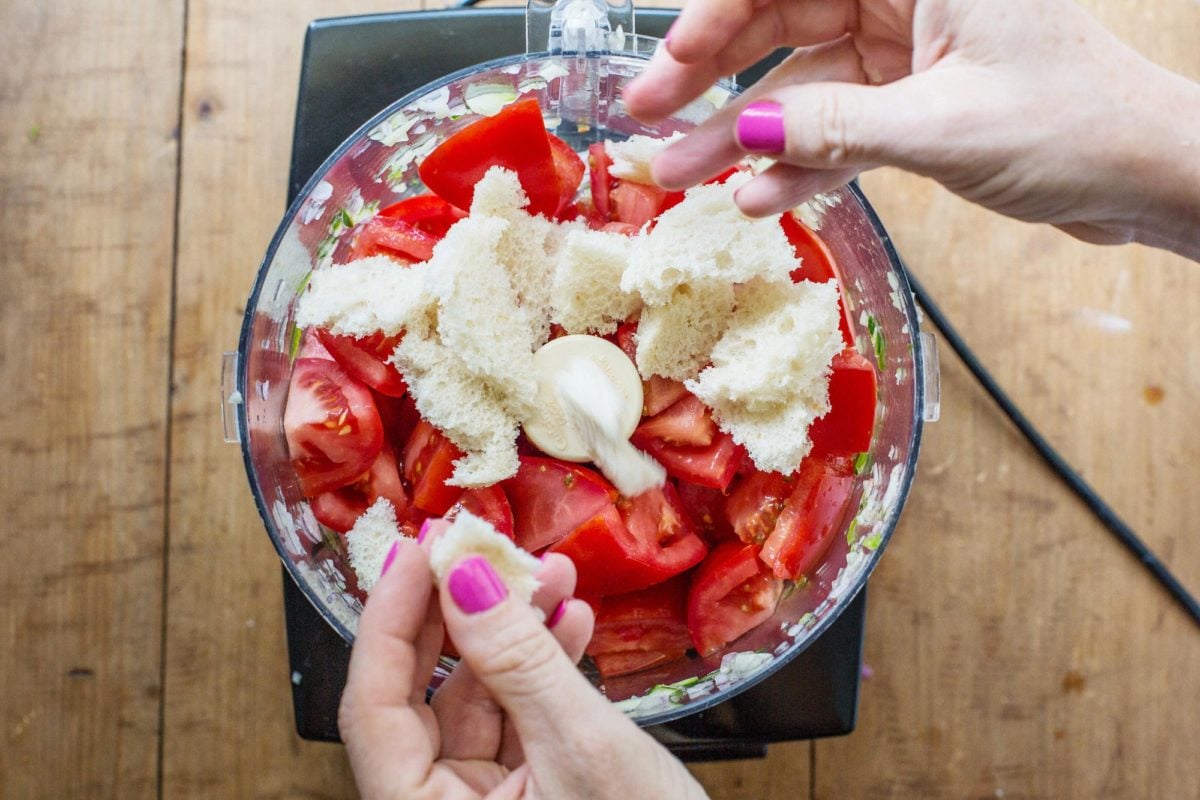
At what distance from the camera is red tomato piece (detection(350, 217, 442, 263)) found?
888mm

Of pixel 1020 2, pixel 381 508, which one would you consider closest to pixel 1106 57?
pixel 1020 2

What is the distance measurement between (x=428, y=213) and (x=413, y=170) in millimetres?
69

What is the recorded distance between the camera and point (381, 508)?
0.86m

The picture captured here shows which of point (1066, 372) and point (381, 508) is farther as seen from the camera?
point (1066, 372)

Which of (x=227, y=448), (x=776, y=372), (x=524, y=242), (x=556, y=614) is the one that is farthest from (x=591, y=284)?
(x=227, y=448)

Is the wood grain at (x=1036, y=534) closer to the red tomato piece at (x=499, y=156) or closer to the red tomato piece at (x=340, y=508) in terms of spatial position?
the red tomato piece at (x=499, y=156)

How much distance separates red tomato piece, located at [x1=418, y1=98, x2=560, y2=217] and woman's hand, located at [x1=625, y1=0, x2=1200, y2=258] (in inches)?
4.1

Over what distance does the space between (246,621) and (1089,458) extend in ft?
3.50

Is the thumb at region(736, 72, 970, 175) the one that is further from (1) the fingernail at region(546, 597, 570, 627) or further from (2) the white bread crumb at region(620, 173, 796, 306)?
(1) the fingernail at region(546, 597, 570, 627)

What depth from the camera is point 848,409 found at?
87cm

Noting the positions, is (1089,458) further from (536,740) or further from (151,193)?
(151,193)

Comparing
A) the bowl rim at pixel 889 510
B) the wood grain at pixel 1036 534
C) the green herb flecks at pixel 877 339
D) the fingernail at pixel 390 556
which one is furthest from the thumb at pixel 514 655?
the wood grain at pixel 1036 534

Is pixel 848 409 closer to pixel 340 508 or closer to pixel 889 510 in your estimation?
pixel 889 510

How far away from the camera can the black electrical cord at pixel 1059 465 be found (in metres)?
1.15
